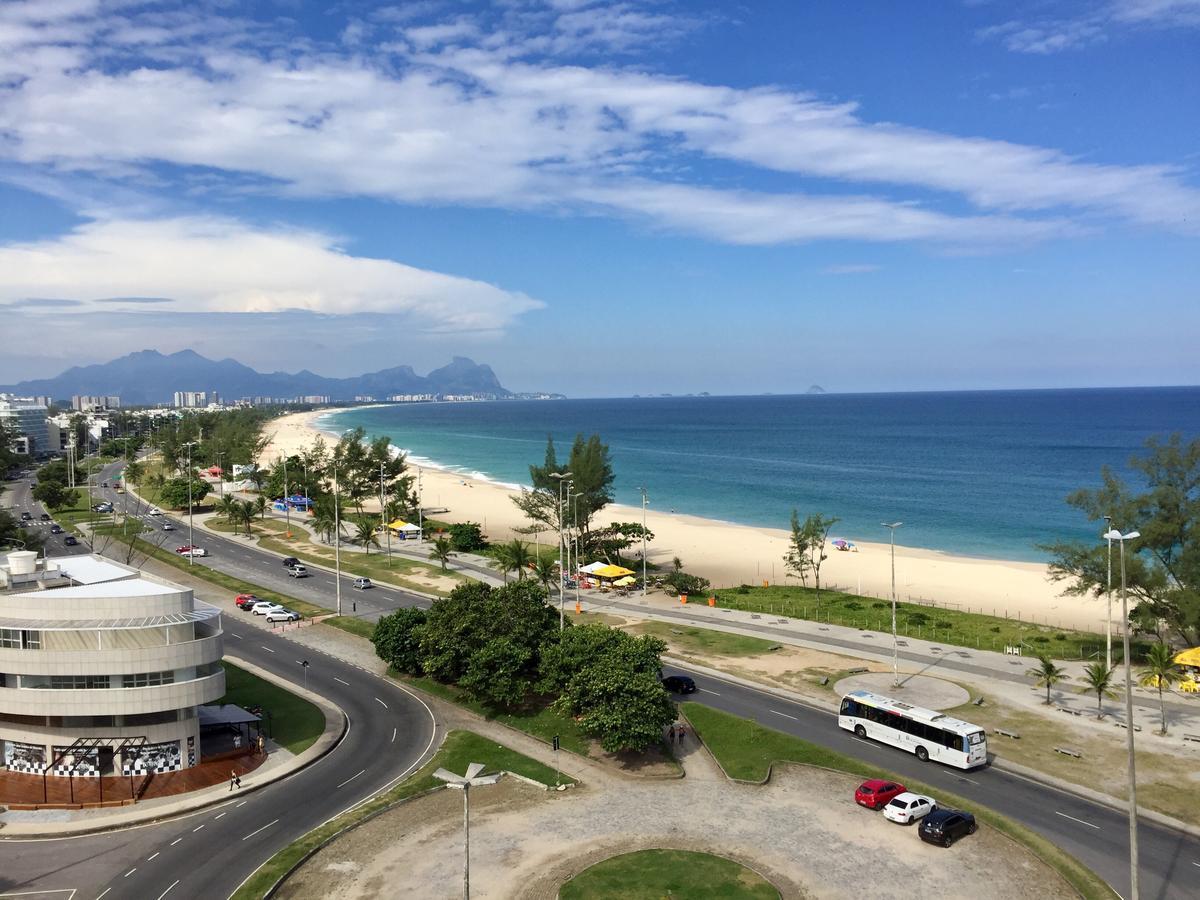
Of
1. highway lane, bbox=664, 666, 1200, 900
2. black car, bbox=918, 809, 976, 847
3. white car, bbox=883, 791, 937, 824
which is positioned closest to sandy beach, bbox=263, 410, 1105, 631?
highway lane, bbox=664, 666, 1200, 900

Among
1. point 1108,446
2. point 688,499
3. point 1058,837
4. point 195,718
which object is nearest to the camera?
point 1058,837

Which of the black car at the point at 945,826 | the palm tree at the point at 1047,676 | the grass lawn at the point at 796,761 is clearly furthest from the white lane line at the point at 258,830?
the palm tree at the point at 1047,676

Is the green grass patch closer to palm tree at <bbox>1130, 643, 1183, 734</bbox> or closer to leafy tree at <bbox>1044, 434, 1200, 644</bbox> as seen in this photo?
palm tree at <bbox>1130, 643, 1183, 734</bbox>

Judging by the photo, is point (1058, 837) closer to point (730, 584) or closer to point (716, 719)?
point (716, 719)

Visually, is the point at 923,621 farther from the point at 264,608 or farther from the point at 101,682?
the point at 101,682

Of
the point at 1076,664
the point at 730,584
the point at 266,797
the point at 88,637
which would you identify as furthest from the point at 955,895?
the point at 730,584

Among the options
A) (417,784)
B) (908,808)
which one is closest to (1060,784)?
(908,808)
